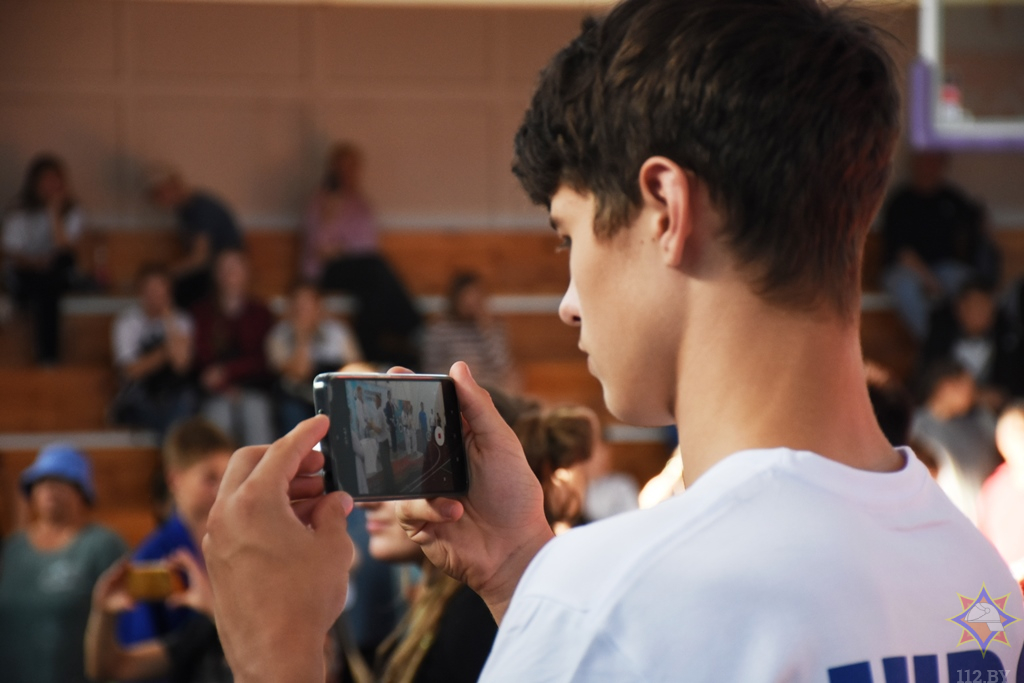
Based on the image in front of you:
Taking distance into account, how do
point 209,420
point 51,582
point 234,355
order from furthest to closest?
point 234,355
point 209,420
point 51,582

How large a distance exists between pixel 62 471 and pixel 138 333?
9.11 ft

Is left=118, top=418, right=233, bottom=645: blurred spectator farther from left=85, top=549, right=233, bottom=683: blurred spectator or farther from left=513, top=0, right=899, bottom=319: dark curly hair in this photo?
left=513, top=0, right=899, bottom=319: dark curly hair

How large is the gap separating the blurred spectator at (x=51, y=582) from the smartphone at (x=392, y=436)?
10.7 feet

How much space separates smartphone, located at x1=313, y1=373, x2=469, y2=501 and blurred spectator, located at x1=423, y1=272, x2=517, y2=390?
18.8 ft

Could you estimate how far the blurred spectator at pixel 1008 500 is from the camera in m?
3.43

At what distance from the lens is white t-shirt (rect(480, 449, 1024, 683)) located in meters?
0.64

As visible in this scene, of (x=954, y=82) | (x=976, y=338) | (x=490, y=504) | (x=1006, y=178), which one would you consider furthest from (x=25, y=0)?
(x=490, y=504)

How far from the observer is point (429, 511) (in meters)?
1.08

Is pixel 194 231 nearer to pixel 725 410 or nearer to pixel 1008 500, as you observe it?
pixel 1008 500

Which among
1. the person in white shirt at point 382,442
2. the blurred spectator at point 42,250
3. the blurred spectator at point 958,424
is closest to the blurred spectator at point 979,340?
the blurred spectator at point 958,424

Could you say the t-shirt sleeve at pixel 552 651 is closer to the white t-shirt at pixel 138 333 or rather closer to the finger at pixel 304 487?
the finger at pixel 304 487

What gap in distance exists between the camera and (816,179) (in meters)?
0.74

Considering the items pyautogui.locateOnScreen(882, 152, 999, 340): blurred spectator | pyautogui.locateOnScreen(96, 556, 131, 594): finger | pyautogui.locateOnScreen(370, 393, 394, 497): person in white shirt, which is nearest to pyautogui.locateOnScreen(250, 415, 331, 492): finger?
pyautogui.locateOnScreen(370, 393, 394, 497): person in white shirt

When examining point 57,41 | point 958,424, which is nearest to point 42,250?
point 57,41
